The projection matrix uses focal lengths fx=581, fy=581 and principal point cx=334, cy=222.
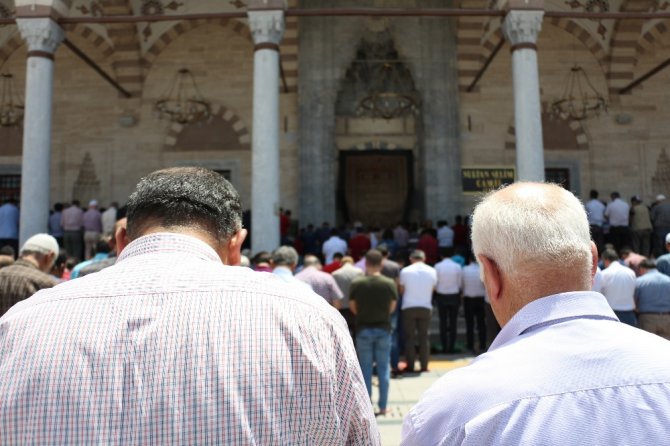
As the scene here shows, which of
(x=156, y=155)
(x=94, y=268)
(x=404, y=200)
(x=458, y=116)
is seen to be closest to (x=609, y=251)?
(x=94, y=268)

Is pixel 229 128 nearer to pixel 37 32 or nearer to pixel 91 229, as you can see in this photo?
pixel 91 229

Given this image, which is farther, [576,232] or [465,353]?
[465,353]

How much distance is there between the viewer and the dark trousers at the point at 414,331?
679cm

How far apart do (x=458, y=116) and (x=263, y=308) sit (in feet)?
42.0

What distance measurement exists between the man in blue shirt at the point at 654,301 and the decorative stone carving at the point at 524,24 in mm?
4803

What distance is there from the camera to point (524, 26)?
9.41m

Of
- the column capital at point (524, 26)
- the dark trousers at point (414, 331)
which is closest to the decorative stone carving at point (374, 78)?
the column capital at point (524, 26)

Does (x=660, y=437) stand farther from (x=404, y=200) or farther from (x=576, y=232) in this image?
(x=404, y=200)

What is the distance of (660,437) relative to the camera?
92 centimetres

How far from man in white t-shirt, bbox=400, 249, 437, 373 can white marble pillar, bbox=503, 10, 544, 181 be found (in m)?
3.50

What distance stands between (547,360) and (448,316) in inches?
280

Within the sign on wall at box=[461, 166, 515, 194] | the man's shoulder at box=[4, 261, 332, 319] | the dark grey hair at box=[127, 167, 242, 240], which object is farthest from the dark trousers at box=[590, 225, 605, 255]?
the man's shoulder at box=[4, 261, 332, 319]

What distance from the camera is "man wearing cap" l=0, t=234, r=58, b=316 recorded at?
334 cm

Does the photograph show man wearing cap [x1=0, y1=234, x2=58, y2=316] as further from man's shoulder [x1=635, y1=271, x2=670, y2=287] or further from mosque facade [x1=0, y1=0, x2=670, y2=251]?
mosque facade [x1=0, y1=0, x2=670, y2=251]
